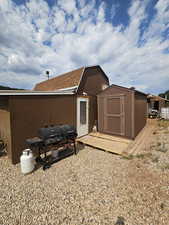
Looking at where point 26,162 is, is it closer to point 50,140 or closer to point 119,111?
point 50,140

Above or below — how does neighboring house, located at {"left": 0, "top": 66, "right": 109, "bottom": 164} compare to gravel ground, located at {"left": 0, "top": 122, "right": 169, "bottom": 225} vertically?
above

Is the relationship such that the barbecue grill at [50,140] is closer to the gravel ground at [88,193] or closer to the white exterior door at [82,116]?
the gravel ground at [88,193]

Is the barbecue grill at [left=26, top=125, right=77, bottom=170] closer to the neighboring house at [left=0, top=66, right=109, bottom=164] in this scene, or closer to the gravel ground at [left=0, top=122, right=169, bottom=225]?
the gravel ground at [left=0, top=122, right=169, bottom=225]

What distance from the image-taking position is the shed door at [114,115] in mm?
5612

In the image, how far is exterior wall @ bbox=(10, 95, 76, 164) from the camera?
355 cm

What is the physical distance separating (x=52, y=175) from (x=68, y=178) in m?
0.50

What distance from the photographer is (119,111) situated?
5672mm

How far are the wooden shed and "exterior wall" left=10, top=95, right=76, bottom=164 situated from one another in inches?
97.7

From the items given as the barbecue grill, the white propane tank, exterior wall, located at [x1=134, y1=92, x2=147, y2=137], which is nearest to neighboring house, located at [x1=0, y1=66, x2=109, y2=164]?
the barbecue grill

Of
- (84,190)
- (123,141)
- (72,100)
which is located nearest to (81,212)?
(84,190)

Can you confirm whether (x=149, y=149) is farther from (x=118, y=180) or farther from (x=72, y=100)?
(x=72, y=100)

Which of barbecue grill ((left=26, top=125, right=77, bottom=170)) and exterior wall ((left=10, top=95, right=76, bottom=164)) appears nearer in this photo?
barbecue grill ((left=26, top=125, right=77, bottom=170))

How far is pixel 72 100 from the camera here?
5.63 metres

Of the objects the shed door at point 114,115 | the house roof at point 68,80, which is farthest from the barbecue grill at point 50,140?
the house roof at point 68,80
